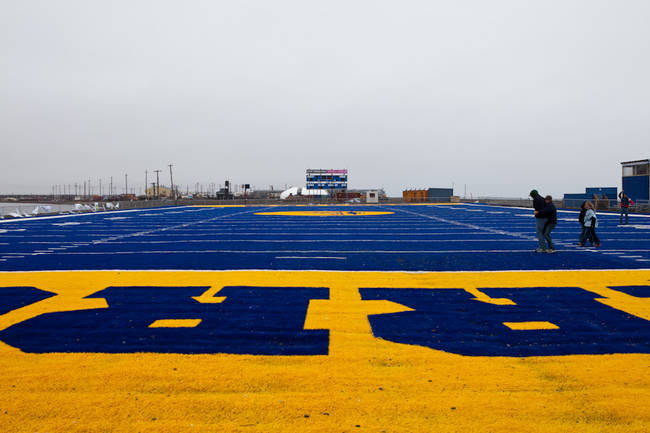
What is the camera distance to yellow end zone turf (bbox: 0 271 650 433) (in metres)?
3.14

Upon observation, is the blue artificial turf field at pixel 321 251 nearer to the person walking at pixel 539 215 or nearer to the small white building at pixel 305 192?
the person walking at pixel 539 215

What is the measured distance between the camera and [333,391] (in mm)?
3633

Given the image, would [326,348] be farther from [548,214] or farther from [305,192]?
[305,192]

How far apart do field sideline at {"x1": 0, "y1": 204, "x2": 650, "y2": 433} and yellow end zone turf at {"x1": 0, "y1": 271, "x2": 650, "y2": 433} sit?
0.02 metres

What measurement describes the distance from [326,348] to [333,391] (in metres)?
0.99

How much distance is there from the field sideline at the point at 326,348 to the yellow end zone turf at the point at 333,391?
2cm

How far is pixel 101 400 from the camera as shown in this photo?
349 centimetres

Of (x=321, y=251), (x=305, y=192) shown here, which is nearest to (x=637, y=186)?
(x=321, y=251)

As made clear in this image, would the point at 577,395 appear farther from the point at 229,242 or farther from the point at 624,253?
the point at 229,242

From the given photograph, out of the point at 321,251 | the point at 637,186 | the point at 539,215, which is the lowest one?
the point at 321,251

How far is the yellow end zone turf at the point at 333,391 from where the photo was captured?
3139 mm

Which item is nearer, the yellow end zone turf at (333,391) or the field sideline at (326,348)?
the yellow end zone turf at (333,391)

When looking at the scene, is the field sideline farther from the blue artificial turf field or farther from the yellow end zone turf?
the blue artificial turf field

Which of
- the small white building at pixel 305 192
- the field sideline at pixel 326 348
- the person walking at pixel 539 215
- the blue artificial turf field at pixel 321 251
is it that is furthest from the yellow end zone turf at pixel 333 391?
the small white building at pixel 305 192
